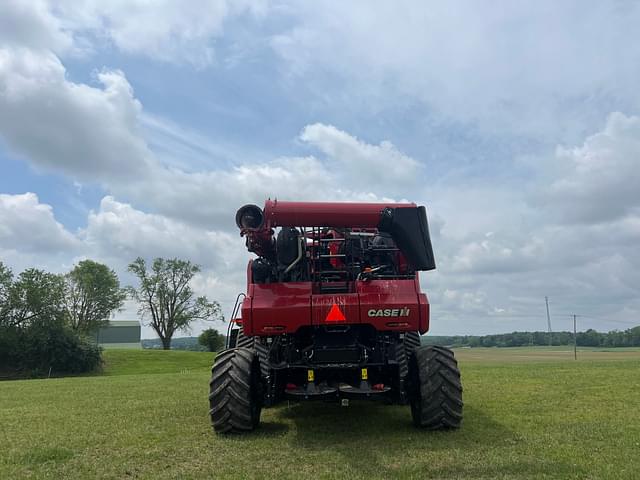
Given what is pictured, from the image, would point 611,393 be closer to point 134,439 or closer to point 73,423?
point 134,439

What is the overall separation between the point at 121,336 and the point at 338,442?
105 metres

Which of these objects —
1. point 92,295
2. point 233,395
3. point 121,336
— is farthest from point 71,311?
point 233,395

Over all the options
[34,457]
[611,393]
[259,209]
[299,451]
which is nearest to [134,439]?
[34,457]

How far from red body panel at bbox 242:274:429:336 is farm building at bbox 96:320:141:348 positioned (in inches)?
3980

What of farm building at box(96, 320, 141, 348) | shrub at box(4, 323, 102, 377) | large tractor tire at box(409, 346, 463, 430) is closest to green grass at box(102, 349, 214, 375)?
shrub at box(4, 323, 102, 377)

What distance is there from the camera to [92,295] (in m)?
69.8

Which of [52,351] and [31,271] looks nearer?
[52,351]

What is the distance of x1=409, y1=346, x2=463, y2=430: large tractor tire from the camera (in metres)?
6.96

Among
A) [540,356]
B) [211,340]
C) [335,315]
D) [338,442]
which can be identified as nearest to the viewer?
[338,442]

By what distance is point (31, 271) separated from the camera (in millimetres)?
57281

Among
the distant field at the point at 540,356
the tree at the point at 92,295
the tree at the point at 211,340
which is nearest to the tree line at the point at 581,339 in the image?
the distant field at the point at 540,356

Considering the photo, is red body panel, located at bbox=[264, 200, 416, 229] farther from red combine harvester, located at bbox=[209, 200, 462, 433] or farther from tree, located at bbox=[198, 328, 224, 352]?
tree, located at bbox=[198, 328, 224, 352]

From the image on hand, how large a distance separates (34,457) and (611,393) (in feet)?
34.6

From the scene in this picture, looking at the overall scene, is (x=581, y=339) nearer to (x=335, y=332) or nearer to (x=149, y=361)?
(x=149, y=361)
